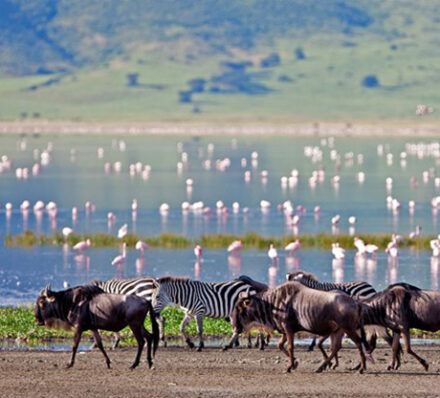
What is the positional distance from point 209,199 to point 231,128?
298ft

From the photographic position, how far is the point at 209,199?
54.6 meters

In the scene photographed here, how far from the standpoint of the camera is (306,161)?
84.1m

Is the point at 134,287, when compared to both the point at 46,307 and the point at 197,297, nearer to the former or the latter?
the point at 197,297

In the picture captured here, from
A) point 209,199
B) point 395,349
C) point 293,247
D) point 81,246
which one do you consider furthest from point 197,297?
point 209,199

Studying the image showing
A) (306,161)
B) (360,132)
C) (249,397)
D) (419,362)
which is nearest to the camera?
(249,397)

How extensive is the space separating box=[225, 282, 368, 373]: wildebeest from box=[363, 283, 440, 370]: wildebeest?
1.21 feet

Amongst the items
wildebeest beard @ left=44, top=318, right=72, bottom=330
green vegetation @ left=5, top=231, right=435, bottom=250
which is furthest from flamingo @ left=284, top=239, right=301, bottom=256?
wildebeest beard @ left=44, top=318, right=72, bottom=330

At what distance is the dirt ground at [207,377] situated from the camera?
14.6m


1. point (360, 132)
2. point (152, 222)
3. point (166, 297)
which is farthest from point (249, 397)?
point (360, 132)

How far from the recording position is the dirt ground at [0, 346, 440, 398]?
1464 cm

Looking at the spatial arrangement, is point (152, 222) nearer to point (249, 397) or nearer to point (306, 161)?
point (249, 397)

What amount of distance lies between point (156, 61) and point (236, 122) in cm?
4612

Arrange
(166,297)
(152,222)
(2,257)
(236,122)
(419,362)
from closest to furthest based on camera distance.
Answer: (419,362)
(166,297)
(2,257)
(152,222)
(236,122)

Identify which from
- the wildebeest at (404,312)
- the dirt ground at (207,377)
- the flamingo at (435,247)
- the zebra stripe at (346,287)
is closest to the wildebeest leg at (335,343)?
the dirt ground at (207,377)
